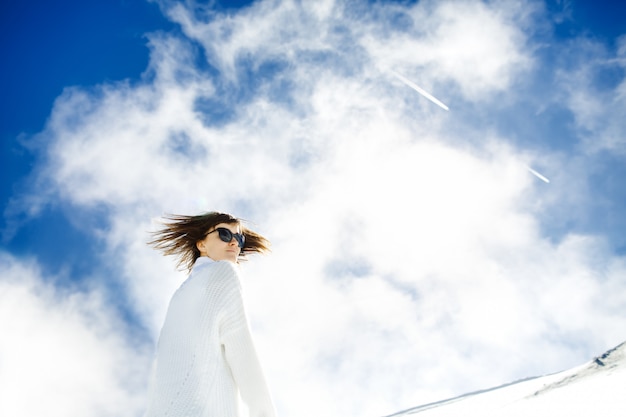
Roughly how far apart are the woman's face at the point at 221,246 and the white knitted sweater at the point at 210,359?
1.92 ft

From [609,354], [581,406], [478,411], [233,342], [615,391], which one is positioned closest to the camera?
[233,342]

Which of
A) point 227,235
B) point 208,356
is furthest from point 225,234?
point 208,356

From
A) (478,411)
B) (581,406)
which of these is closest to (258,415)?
(581,406)

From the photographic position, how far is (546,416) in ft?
39.5

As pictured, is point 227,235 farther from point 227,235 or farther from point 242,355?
point 242,355

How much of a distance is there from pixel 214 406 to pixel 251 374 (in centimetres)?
19

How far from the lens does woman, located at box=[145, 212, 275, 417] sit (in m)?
1.69

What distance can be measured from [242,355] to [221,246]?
973mm

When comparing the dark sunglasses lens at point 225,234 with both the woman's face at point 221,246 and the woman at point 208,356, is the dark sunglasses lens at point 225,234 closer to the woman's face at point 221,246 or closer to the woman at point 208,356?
the woman's face at point 221,246

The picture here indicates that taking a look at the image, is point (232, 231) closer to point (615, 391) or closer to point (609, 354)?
point (615, 391)

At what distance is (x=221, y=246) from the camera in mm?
2596

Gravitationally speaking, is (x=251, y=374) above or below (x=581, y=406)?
below

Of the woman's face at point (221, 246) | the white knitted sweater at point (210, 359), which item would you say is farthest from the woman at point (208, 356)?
the woman's face at point (221, 246)

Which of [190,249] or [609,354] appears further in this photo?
[609,354]
